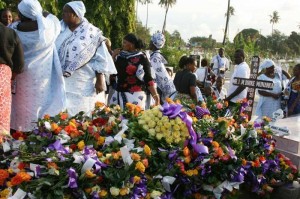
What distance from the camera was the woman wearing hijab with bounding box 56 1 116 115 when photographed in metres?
4.64

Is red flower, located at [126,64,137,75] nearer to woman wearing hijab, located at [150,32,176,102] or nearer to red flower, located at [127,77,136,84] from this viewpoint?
red flower, located at [127,77,136,84]

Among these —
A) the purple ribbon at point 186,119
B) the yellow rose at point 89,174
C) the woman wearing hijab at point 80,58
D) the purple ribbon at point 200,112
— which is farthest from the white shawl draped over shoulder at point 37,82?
the yellow rose at point 89,174

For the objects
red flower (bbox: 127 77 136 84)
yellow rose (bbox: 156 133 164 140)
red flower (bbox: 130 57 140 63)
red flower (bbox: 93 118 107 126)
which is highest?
red flower (bbox: 130 57 140 63)

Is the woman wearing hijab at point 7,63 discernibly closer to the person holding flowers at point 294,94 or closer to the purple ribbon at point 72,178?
the purple ribbon at point 72,178

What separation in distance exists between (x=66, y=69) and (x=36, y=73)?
0.46 meters

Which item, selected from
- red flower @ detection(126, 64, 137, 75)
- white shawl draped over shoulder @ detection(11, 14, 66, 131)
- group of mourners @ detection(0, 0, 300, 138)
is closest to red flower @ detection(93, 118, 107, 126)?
group of mourners @ detection(0, 0, 300, 138)

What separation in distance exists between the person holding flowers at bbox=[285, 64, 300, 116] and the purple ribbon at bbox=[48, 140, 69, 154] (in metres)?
4.40

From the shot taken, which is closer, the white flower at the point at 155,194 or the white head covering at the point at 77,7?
the white flower at the point at 155,194

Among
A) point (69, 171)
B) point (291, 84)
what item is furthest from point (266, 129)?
point (291, 84)

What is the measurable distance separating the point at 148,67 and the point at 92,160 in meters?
2.70

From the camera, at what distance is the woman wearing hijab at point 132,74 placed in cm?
511

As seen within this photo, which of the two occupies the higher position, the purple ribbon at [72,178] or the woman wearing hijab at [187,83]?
the woman wearing hijab at [187,83]

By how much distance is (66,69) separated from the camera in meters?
4.65

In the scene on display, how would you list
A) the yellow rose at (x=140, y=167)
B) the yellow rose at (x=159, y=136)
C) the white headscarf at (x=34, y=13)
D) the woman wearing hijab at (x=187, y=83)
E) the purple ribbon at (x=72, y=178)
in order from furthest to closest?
the woman wearing hijab at (x=187, y=83) < the white headscarf at (x=34, y=13) < the yellow rose at (x=159, y=136) < the yellow rose at (x=140, y=167) < the purple ribbon at (x=72, y=178)
